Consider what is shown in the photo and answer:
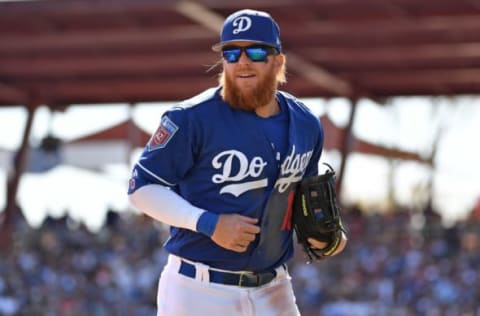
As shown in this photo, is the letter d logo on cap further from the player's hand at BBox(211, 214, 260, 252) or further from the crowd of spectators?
the crowd of spectators

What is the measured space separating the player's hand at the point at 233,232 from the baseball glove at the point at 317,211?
1.44ft

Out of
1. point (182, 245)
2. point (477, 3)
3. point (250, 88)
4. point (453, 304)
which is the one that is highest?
point (250, 88)

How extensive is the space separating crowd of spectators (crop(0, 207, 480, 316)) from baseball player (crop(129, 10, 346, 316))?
1124 cm

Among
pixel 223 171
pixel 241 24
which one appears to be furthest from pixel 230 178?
pixel 241 24

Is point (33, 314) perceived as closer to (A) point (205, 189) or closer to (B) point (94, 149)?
(B) point (94, 149)

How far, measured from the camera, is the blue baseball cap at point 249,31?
15.9 ft

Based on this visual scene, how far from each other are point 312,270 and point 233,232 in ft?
46.3

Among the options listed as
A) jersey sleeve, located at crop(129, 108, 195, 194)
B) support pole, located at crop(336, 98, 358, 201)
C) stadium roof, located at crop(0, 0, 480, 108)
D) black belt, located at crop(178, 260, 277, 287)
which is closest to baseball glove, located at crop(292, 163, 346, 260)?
black belt, located at crop(178, 260, 277, 287)

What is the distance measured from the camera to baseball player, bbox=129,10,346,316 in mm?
4805

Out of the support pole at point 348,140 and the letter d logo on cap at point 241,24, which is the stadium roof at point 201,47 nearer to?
the support pole at point 348,140

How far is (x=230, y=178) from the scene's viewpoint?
487 centimetres

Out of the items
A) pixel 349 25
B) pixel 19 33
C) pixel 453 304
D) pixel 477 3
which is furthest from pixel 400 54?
pixel 19 33

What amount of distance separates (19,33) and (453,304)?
29.0 feet

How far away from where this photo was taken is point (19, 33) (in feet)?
64.7
